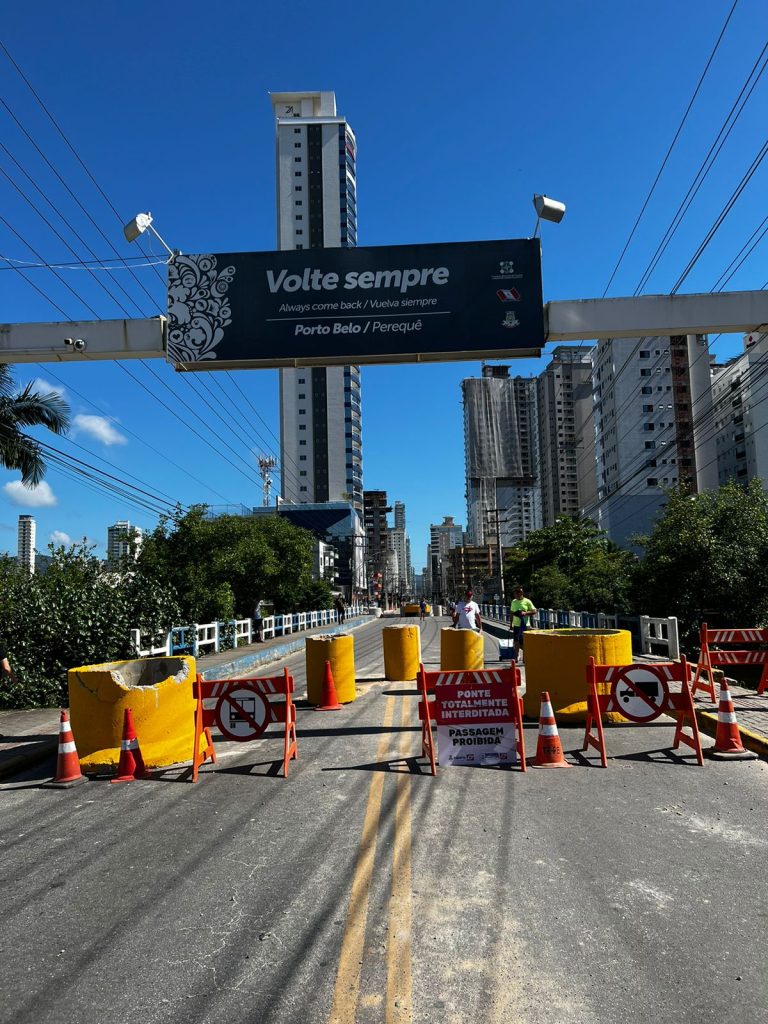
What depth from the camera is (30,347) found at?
40.7 feet

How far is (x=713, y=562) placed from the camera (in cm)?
2308

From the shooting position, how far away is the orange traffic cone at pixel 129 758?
7715 mm

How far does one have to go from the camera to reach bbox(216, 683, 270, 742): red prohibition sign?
8156 mm

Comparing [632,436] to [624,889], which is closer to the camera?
[624,889]

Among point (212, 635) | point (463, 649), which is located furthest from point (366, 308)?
point (212, 635)

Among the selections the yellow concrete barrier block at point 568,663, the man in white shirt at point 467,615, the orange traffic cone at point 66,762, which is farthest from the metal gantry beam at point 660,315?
the orange traffic cone at point 66,762

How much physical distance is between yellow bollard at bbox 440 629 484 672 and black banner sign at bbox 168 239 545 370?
501cm

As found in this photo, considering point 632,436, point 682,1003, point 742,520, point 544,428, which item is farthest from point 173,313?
point 544,428

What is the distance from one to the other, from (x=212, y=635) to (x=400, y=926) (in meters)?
20.2

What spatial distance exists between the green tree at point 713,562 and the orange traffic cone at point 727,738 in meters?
15.8

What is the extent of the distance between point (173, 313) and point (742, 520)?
19.4 meters

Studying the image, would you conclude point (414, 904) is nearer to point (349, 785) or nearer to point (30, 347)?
point (349, 785)

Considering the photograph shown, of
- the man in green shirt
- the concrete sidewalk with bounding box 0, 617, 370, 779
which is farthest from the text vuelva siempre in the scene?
the concrete sidewalk with bounding box 0, 617, 370, 779

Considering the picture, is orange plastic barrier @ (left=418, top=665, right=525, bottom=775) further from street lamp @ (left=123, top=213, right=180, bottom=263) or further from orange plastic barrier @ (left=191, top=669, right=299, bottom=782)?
street lamp @ (left=123, top=213, right=180, bottom=263)
